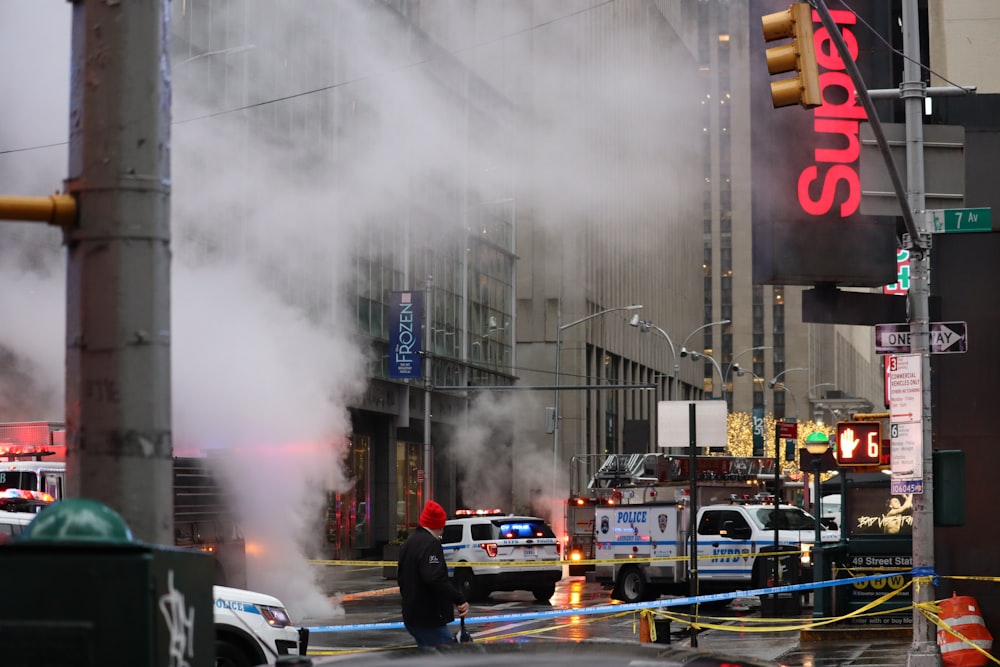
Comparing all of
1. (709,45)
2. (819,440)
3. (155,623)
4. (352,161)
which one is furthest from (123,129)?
(709,45)

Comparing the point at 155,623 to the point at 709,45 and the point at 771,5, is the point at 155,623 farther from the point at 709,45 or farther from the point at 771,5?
the point at 709,45

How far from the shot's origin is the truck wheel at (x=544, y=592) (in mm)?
22858

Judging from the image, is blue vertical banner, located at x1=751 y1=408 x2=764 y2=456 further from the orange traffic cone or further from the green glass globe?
the green glass globe

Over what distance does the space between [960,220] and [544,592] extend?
1268 cm

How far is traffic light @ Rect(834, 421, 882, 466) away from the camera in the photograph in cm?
1362

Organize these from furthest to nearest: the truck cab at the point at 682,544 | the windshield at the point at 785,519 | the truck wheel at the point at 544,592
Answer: the truck wheel at the point at 544,592 → the windshield at the point at 785,519 → the truck cab at the point at 682,544

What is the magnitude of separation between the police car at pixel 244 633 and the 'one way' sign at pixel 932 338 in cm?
573

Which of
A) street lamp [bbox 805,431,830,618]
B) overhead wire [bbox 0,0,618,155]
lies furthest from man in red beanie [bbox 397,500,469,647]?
overhead wire [bbox 0,0,618,155]

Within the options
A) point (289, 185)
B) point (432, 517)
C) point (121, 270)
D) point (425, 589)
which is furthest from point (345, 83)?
point (121, 270)

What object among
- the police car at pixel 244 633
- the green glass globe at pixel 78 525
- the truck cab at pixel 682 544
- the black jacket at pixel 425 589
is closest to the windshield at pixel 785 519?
the truck cab at pixel 682 544

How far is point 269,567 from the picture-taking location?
19078 mm

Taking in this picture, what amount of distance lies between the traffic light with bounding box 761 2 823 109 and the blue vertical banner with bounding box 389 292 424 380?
25.1m

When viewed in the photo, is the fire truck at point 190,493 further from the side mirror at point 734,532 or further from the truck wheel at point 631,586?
the side mirror at point 734,532

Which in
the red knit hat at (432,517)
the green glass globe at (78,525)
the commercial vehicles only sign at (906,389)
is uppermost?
the commercial vehicles only sign at (906,389)
